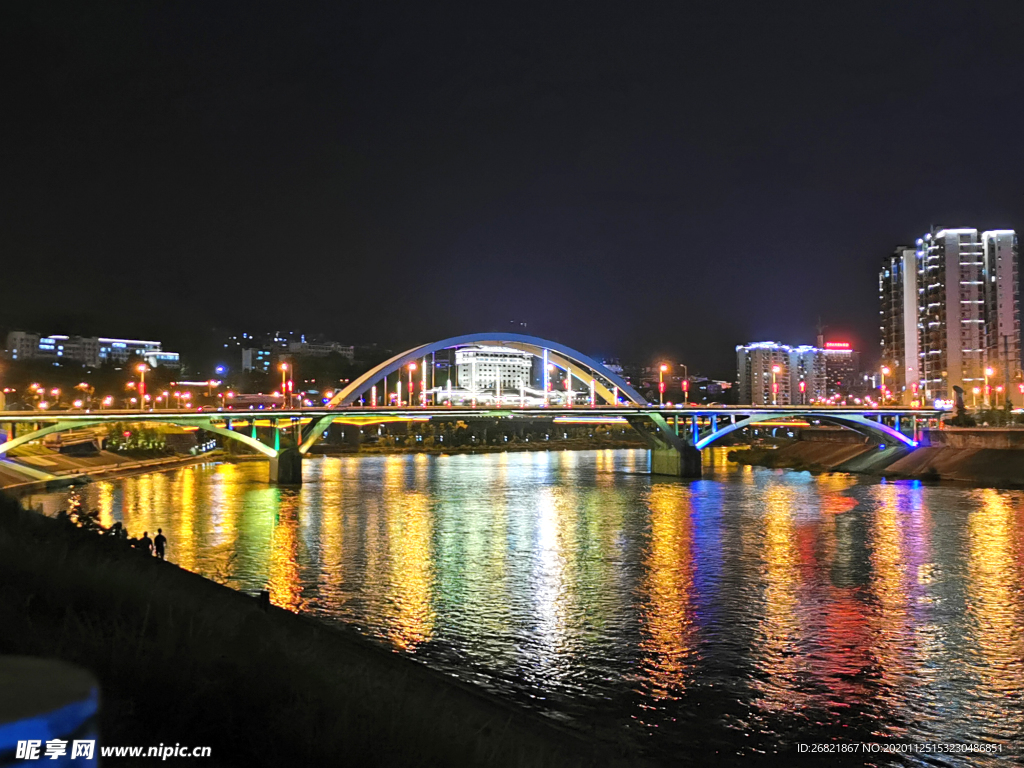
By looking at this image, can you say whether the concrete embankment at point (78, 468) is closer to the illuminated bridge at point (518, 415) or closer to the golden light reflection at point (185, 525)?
the illuminated bridge at point (518, 415)

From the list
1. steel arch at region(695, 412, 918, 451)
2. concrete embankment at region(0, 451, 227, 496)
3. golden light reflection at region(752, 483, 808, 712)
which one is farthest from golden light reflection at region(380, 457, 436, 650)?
steel arch at region(695, 412, 918, 451)

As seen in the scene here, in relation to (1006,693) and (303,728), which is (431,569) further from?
(303,728)

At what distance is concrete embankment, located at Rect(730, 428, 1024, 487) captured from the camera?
152 feet

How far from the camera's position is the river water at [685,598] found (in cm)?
1028

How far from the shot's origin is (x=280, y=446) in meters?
48.8

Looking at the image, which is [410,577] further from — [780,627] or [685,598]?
[780,627]

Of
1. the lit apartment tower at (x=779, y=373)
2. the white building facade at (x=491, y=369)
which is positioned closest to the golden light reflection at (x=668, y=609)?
the white building facade at (x=491, y=369)

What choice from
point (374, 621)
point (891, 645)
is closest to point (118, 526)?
point (374, 621)

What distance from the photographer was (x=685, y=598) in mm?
17156

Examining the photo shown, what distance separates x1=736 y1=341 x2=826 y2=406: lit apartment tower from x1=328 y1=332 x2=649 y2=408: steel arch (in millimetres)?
98969

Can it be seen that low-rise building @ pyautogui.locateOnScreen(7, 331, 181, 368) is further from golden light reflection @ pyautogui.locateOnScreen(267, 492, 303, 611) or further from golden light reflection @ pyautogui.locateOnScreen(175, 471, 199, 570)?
golden light reflection @ pyautogui.locateOnScreen(267, 492, 303, 611)

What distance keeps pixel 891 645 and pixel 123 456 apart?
198 feet

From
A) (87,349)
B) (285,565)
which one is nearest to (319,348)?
(87,349)

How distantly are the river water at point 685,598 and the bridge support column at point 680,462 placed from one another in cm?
1519
